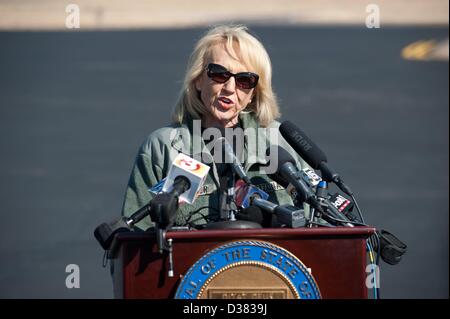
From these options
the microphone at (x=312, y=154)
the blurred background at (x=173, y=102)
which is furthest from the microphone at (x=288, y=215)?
the blurred background at (x=173, y=102)

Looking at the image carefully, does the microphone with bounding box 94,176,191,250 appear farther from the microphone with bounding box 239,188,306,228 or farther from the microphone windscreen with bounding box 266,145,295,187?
the microphone windscreen with bounding box 266,145,295,187

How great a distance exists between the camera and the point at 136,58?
6.84 meters

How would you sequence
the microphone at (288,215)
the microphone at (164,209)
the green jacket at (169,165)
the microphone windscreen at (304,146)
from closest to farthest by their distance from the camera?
the microphone at (164,209) < the microphone at (288,215) < the microphone windscreen at (304,146) < the green jacket at (169,165)

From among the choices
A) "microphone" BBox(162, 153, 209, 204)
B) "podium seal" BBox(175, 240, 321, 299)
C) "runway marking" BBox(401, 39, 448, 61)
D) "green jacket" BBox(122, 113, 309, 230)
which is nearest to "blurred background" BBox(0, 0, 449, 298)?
"runway marking" BBox(401, 39, 448, 61)

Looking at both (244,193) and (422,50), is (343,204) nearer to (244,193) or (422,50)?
(244,193)

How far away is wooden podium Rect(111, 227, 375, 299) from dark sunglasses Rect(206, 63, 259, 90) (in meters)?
0.88

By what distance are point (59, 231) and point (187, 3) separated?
164 cm

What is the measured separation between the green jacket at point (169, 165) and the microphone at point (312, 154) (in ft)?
0.89

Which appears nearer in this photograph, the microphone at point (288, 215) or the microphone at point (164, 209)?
the microphone at point (164, 209)

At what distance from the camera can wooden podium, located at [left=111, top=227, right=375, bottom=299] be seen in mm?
2867

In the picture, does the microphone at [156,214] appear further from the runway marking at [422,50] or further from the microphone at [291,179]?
Answer: the runway marking at [422,50]

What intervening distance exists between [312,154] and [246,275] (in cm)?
54

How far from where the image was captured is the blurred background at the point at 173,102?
665 centimetres

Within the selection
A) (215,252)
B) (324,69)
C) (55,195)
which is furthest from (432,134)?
(215,252)
